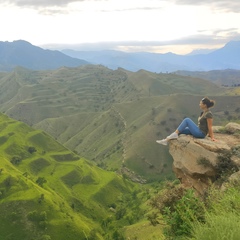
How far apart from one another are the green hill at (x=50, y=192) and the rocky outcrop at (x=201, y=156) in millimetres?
36033

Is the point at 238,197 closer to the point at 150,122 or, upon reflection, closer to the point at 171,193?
the point at 171,193

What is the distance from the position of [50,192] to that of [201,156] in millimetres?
71548

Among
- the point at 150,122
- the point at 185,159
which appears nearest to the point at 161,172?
the point at 150,122

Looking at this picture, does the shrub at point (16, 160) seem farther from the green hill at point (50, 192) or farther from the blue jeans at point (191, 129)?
the blue jeans at point (191, 129)

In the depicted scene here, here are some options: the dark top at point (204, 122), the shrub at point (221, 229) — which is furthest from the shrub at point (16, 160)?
the shrub at point (221, 229)

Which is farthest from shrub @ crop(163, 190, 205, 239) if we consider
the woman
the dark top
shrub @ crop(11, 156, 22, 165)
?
shrub @ crop(11, 156, 22, 165)

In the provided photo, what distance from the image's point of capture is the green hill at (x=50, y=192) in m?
69.2

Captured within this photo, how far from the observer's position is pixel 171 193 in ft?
59.3

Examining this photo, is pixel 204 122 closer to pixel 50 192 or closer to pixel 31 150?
pixel 50 192

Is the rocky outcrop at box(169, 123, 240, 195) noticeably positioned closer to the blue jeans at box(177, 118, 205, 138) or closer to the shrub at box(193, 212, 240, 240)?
the blue jeans at box(177, 118, 205, 138)

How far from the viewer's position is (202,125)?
22062mm

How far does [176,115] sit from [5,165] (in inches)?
4139

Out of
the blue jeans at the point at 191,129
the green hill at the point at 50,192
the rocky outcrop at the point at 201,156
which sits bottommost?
the green hill at the point at 50,192

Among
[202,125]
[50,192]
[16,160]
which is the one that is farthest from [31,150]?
[202,125]
